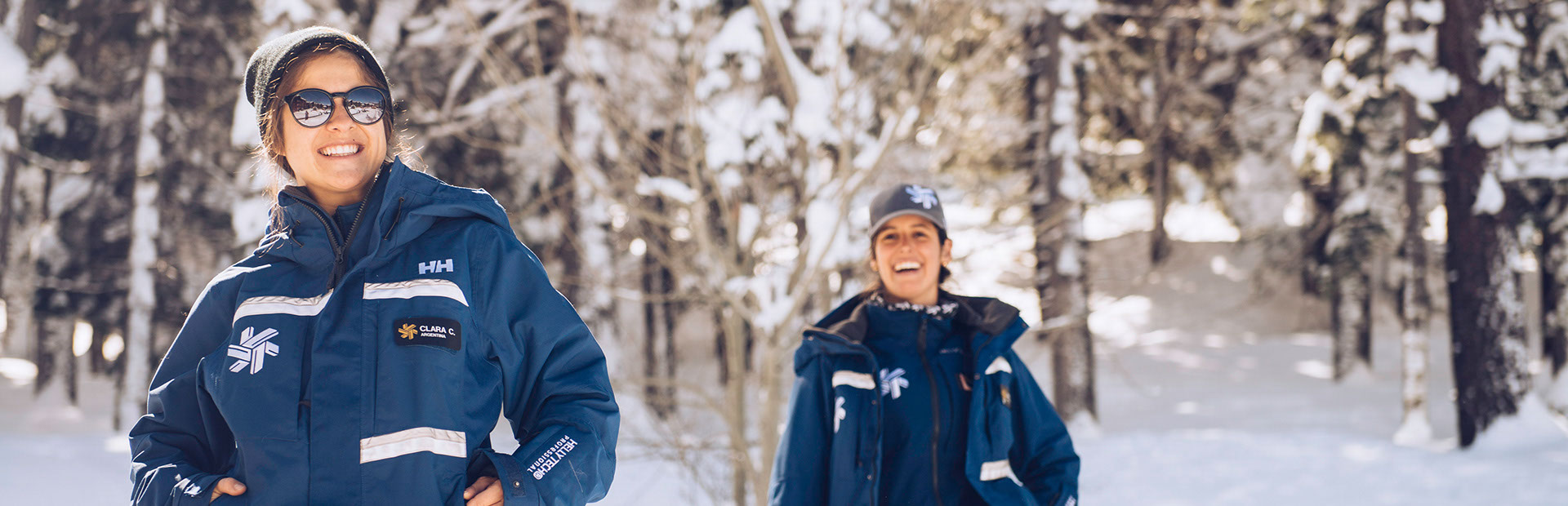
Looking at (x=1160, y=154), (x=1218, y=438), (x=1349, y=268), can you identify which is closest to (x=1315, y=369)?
(x=1349, y=268)

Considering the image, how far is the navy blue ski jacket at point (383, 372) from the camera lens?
166 centimetres

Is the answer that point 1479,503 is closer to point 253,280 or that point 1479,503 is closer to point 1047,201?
point 1047,201

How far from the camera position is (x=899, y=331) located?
309cm

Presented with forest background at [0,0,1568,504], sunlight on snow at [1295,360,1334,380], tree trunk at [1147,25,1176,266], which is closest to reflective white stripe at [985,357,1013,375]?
forest background at [0,0,1568,504]

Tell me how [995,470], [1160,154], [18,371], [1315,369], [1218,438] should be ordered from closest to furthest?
[995,470] → [1218,438] → [1160,154] → [1315,369] → [18,371]

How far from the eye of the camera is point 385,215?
180cm

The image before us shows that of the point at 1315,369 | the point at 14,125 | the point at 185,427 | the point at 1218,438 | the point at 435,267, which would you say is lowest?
the point at 1315,369

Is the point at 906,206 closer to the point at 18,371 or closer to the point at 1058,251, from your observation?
the point at 1058,251

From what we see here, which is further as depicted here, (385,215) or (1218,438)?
(1218,438)

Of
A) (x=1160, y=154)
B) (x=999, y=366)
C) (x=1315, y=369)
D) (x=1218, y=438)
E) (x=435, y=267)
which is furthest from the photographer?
(x=1315, y=369)

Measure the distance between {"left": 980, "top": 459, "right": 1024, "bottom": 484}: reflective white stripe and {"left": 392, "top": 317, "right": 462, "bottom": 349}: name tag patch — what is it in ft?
4.99

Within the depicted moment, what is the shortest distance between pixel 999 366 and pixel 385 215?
168 centimetres

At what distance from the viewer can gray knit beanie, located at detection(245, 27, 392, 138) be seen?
187 centimetres

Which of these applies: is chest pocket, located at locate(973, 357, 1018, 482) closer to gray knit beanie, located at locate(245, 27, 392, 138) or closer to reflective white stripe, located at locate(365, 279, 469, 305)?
reflective white stripe, located at locate(365, 279, 469, 305)
